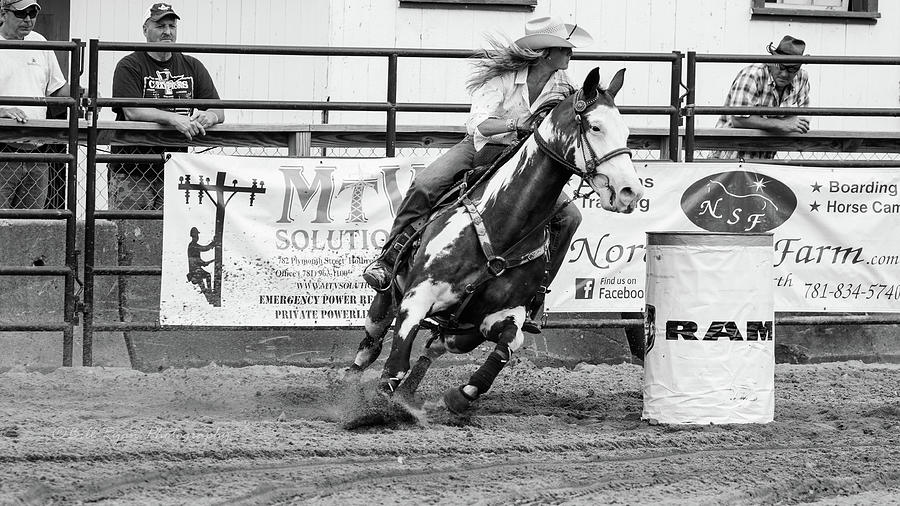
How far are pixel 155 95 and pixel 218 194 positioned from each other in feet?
3.97

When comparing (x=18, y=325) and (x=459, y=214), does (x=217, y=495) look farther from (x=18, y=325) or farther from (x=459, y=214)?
(x=18, y=325)

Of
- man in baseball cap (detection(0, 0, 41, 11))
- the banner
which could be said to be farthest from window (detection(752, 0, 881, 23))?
man in baseball cap (detection(0, 0, 41, 11))

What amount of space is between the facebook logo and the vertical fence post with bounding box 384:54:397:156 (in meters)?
1.78

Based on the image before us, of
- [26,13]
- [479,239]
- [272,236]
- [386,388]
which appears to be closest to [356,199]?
[272,236]

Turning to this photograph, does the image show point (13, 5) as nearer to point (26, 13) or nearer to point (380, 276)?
point (26, 13)

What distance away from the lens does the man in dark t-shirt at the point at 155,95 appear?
952 centimetres

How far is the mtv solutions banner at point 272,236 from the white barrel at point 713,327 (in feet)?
9.28

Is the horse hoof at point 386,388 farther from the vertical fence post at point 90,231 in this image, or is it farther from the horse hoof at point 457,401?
the vertical fence post at point 90,231

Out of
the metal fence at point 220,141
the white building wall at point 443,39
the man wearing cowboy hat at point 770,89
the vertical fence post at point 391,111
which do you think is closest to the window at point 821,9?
the white building wall at point 443,39

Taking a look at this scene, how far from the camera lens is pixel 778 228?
966 cm

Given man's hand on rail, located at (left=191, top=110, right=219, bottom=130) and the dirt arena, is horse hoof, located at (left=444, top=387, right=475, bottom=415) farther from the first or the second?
man's hand on rail, located at (left=191, top=110, right=219, bottom=130)

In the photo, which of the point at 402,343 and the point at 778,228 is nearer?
the point at 402,343

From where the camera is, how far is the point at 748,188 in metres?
9.68

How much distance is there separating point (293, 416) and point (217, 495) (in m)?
2.23
